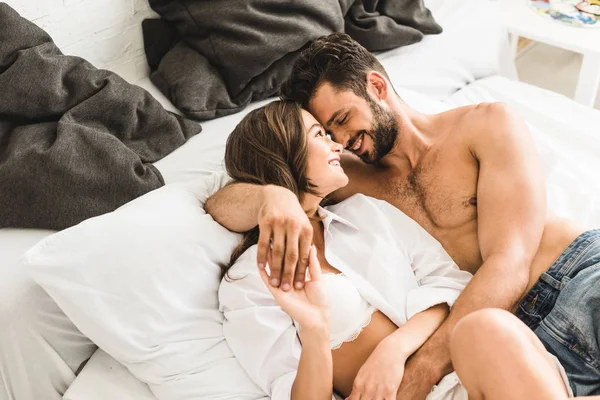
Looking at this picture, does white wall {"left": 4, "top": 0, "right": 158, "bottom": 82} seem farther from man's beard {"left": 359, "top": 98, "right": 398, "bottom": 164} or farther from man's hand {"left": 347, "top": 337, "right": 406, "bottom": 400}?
man's hand {"left": 347, "top": 337, "right": 406, "bottom": 400}

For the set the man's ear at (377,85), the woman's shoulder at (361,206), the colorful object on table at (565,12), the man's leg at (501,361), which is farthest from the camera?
the colorful object on table at (565,12)

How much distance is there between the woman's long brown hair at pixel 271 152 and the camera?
1241 millimetres

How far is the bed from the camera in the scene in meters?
1.21

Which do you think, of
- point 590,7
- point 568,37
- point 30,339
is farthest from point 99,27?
point 590,7

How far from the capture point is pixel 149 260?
3.74ft

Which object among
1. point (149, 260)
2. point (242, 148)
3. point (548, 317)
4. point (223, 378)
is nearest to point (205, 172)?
point (242, 148)

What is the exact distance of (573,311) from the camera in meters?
1.11

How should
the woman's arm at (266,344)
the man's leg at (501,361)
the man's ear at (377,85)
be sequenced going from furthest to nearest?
the man's ear at (377,85), the woman's arm at (266,344), the man's leg at (501,361)

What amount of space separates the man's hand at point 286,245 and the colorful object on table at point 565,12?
5.60ft

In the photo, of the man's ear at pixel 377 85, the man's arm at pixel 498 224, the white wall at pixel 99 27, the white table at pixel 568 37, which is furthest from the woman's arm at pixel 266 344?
the white table at pixel 568 37

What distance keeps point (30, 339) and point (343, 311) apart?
588mm

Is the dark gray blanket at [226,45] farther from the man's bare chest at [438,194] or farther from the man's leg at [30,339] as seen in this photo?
the man's leg at [30,339]

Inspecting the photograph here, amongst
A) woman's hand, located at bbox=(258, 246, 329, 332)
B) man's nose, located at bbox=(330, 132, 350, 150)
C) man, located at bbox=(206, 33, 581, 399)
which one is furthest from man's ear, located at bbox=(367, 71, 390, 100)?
woman's hand, located at bbox=(258, 246, 329, 332)

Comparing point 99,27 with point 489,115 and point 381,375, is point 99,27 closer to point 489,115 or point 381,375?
point 489,115
